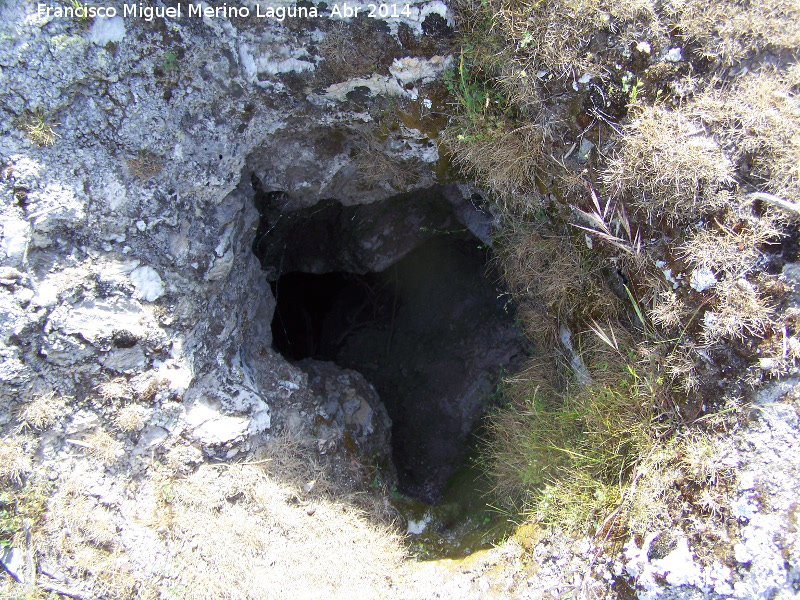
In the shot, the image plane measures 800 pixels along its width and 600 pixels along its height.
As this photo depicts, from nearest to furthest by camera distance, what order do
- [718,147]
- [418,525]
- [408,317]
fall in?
[718,147]
[418,525]
[408,317]

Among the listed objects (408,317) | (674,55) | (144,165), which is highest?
(674,55)

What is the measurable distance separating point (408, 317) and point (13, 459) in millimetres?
3486

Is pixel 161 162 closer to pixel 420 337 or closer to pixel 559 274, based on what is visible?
pixel 559 274

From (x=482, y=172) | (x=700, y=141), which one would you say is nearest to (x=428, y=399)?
(x=482, y=172)

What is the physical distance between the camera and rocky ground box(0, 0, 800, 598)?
224 cm

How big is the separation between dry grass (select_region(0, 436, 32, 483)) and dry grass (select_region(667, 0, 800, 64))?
4049 mm

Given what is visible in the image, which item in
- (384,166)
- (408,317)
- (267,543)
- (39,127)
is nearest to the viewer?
(39,127)

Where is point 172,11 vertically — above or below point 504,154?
above

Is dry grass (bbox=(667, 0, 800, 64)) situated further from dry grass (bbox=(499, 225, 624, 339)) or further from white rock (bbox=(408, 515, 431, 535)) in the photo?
white rock (bbox=(408, 515, 431, 535))

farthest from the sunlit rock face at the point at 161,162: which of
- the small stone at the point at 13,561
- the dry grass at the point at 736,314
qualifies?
the dry grass at the point at 736,314

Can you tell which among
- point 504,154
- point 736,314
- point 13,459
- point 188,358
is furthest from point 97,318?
point 736,314

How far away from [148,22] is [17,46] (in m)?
0.62

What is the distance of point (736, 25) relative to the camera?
216 centimetres

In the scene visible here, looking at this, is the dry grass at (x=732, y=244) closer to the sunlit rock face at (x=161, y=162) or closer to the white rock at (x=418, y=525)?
the sunlit rock face at (x=161, y=162)
